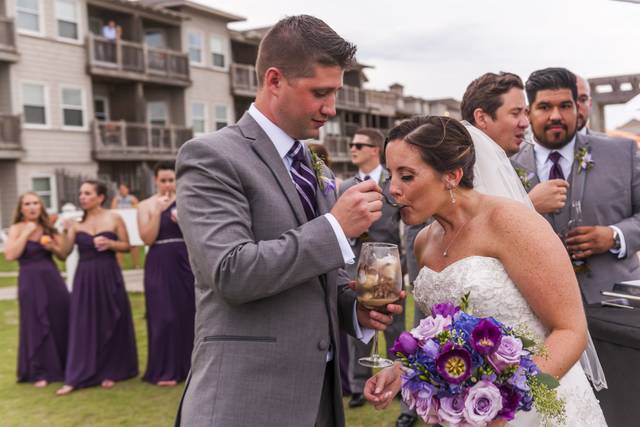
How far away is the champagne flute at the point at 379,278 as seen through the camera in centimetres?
253

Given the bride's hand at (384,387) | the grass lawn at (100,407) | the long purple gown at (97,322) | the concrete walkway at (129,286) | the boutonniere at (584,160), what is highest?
the boutonniere at (584,160)

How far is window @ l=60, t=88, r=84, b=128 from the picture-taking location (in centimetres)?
2651

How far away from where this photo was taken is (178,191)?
7.80 ft

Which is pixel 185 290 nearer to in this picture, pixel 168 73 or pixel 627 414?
pixel 627 414

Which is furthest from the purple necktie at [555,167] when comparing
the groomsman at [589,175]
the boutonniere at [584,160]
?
the boutonniere at [584,160]

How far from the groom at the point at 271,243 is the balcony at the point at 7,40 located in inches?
952

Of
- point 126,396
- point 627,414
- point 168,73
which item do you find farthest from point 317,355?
point 168,73

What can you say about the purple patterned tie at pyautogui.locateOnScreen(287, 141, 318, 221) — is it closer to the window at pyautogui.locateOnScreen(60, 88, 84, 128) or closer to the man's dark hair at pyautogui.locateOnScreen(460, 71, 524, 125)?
the man's dark hair at pyautogui.locateOnScreen(460, 71, 524, 125)

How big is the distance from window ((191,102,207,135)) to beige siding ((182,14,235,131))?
19cm

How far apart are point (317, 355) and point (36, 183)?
25.9 meters

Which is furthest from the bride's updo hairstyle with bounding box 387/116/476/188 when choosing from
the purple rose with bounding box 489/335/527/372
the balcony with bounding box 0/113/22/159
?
the balcony with bounding box 0/113/22/159

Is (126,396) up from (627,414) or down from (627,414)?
down

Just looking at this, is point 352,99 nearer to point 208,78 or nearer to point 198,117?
point 208,78

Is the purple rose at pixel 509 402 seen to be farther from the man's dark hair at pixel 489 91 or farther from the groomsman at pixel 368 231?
the groomsman at pixel 368 231
